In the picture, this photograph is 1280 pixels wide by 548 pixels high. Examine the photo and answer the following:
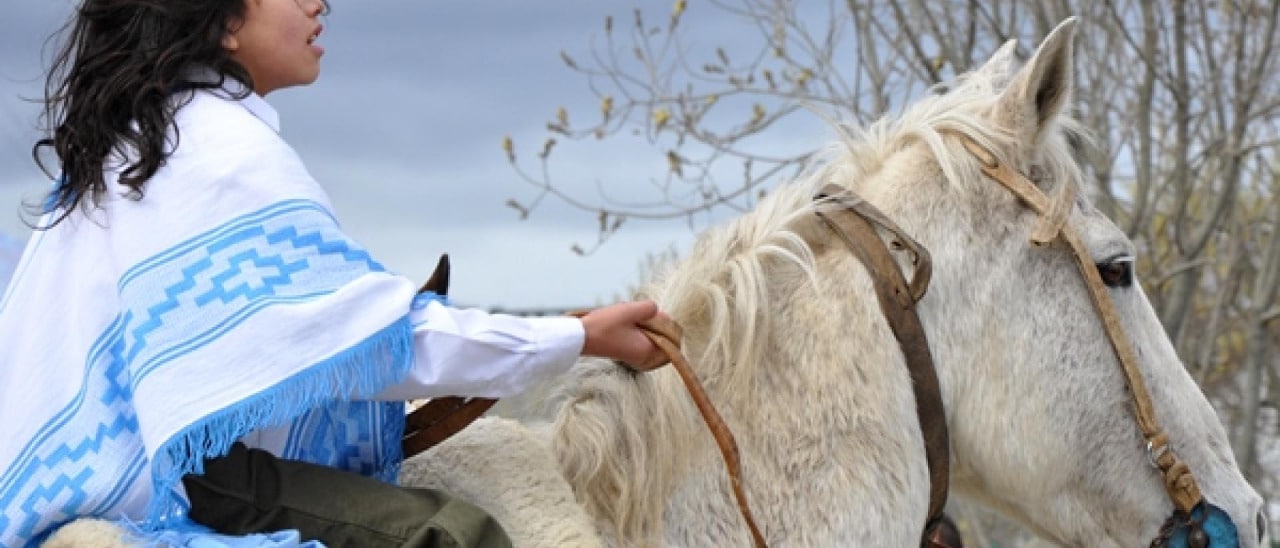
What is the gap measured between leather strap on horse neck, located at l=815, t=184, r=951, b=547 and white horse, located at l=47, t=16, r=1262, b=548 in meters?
0.03

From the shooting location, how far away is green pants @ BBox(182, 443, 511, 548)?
234cm

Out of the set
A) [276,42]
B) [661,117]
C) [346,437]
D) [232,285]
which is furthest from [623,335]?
[661,117]

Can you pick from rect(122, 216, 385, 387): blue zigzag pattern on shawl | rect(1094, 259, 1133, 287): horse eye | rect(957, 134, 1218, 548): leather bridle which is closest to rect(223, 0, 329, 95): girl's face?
rect(122, 216, 385, 387): blue zigzag pattern on shawl

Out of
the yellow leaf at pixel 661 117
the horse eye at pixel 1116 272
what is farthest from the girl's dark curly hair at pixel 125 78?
the yellow leaf at pixel 661 117

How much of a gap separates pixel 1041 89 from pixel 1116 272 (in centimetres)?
34

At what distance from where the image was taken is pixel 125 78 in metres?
2.41

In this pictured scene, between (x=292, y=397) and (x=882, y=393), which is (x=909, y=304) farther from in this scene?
(x=292, y=397)

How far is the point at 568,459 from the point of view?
103 inches

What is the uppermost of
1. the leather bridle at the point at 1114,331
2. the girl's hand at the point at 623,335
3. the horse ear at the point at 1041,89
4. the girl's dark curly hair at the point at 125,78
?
the girl's dark curly hair at the point at 125,78

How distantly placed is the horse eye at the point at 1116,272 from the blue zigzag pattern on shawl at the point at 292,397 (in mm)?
1241

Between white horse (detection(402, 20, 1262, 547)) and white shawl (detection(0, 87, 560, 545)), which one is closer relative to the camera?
white shawl (detection(0, 87, 560, 545))

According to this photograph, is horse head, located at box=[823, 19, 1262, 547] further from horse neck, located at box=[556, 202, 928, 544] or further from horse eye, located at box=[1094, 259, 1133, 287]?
horse neck, located at box=[556, 202, 928, 544]

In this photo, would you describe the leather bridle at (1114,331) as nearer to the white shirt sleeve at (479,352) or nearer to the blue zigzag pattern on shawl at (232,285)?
the white shirt sleeve at (479,352)

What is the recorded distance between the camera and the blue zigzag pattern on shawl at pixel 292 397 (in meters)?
2.19
